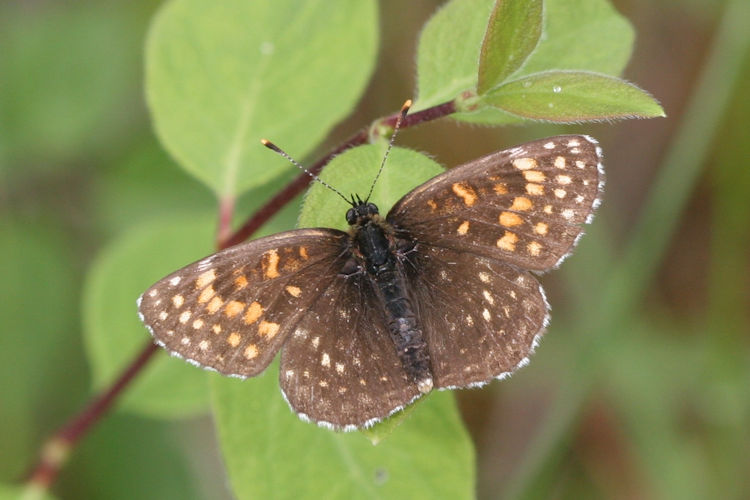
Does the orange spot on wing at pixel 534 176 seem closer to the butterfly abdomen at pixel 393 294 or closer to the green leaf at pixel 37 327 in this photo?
the butterfly abdomen at pixel 393 294

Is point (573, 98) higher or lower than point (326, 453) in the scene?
higher

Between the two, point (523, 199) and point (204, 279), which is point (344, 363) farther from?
point (523, 199)

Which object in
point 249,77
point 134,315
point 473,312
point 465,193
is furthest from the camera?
point 134,315

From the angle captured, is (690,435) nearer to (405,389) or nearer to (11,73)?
(405,389)

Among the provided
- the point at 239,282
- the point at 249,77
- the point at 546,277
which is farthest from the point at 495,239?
the point at 546,277

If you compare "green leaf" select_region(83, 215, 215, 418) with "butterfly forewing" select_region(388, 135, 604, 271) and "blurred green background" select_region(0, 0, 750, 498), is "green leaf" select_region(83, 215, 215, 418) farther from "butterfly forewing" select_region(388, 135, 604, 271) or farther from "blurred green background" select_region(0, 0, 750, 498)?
"butterfly forewing" select_region(388, 135, 604, 271)

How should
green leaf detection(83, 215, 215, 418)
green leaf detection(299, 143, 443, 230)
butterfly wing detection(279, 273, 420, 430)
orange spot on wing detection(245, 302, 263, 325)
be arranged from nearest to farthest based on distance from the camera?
green leaf detection(299, 143, 443, 230)
butterfly wing detection(279, 273, 420, 430)
orange spot on wing detection(245, 302, 263, 325)
green leaf detection(83, 215, 215, 418)

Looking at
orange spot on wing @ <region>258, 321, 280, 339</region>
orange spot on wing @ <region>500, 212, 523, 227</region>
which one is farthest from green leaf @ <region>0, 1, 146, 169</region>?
orange spot on wing @ <region>500, 212, 523, 227</region>
